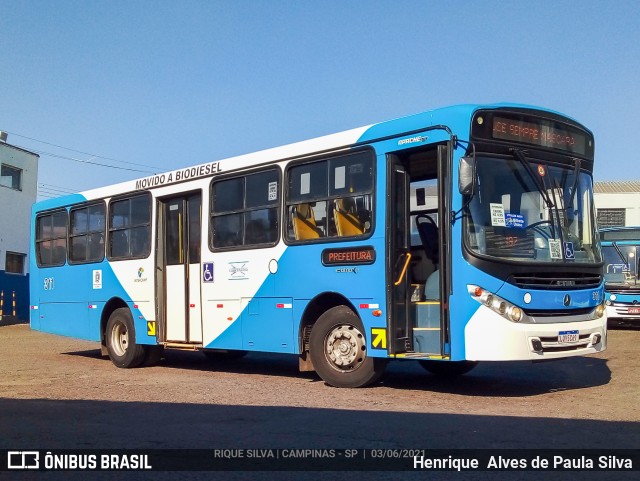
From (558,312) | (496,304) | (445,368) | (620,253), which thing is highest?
(620,253)

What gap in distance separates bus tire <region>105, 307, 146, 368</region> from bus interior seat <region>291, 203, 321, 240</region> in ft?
15.3

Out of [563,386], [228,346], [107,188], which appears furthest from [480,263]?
[107,188]

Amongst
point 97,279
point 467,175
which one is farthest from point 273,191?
point 97,279

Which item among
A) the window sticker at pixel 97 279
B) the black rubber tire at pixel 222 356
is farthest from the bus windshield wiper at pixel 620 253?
the window sticker at pixel 97 279

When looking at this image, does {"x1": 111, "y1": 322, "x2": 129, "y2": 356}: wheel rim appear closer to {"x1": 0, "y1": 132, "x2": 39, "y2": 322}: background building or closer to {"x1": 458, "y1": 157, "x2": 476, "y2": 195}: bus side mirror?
{"x1": 458, "y1": 157, "x2": 476, "y2": 195}: bus side mirror

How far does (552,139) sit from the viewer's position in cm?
945

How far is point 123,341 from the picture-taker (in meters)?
14.2

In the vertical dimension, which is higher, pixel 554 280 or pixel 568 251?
pixel 568 251

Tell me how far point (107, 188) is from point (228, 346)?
4.85 meters

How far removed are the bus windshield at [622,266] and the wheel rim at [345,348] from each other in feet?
46.9

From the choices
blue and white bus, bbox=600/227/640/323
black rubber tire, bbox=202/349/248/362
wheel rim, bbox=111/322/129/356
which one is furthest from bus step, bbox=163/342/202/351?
blue and white bus, bbox=600/227/640/323

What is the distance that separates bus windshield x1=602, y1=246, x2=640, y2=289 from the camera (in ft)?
71.0

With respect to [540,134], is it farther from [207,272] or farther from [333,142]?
[207,272]

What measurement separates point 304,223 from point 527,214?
3.14 m
